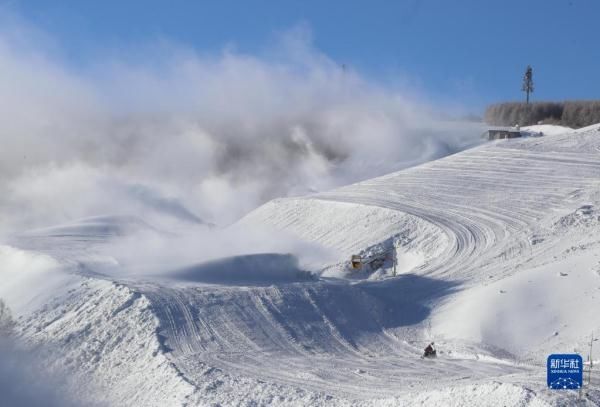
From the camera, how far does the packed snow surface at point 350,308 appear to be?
20.9 metres

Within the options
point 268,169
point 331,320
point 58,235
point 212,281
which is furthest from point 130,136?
point 331,320

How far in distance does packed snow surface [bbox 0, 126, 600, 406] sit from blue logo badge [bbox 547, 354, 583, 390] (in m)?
0.23

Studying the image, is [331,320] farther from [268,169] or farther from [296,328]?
[268,169]

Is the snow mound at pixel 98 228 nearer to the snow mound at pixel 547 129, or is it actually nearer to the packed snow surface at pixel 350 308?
the packed snow surface at pixel 350 308

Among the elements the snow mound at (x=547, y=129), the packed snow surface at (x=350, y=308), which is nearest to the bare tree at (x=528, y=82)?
the snow mound at (x=547, y=129)

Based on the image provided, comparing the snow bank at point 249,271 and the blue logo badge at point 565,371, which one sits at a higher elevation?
the snow bank at point 249,271

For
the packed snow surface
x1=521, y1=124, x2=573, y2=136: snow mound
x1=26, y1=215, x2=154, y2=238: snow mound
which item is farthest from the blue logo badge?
→ x1=521, y1=124, x2=573, y2=136: snow mound

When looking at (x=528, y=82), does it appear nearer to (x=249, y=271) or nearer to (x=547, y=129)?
(x=547, y=129)

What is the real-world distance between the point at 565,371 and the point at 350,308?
13.8m

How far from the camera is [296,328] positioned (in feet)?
88.4

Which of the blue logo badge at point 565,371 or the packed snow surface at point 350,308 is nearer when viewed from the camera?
the blue logo badge at point 565,371

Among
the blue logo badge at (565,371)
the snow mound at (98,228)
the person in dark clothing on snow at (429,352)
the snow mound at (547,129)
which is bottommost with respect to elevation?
the blue logo badge at (565,371)

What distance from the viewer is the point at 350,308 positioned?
29.3 meters

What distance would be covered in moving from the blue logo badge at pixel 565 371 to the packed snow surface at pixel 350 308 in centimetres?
23
